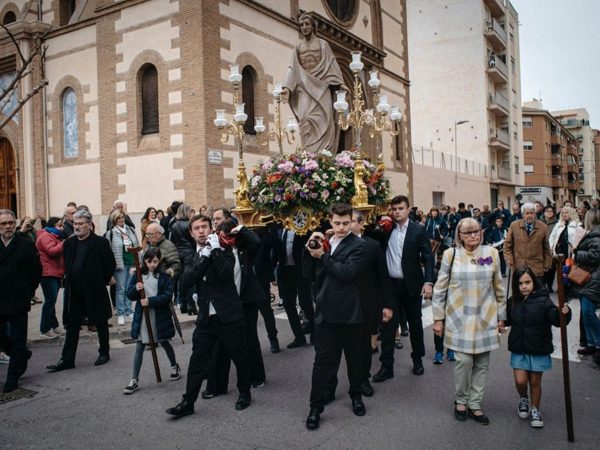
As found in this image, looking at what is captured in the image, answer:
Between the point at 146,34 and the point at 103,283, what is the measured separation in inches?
418

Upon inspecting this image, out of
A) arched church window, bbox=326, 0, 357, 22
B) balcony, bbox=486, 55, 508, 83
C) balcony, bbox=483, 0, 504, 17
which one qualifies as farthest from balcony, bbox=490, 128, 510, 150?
arched church window, bbox=326, 0, 357, 22

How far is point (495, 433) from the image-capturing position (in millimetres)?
4562

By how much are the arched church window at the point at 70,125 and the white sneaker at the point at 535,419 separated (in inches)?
650

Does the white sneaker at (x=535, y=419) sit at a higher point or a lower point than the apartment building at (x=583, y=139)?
lower

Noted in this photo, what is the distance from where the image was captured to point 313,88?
28.5 feet

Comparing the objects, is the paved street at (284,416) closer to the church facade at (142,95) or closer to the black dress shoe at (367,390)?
the black dress shoe at (367,390)

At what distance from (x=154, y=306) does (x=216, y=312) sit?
1.30m

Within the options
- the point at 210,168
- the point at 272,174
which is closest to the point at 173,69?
the point at 210,168

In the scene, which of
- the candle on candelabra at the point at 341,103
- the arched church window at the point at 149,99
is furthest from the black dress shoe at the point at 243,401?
the arched church window at the point at 149,99

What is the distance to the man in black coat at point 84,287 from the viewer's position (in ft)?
22.9

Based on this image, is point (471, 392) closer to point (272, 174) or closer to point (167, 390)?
point (167, 390)

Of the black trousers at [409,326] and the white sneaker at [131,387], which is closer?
the white sneaker at [131,387]

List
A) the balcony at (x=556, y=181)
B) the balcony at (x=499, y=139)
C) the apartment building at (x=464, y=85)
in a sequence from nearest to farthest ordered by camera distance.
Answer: the apartment building at (x=464, y=85), the balcony at (x=499, y=139), the balcony at (x=556, y=181)

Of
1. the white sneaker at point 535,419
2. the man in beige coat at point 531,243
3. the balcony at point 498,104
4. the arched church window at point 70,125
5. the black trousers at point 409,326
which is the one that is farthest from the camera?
the balcony at point 498,104
